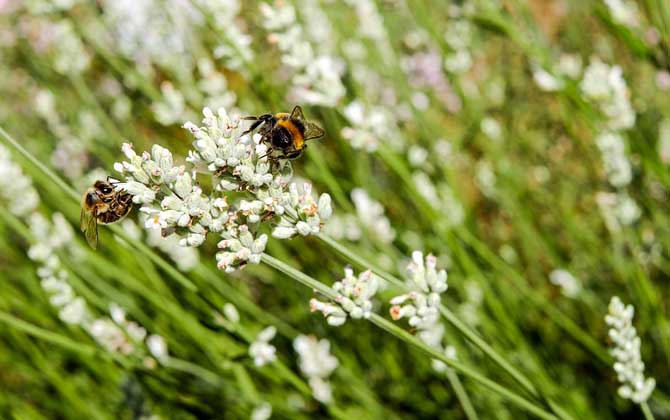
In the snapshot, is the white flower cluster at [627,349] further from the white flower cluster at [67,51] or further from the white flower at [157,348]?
the white flower cluster at [67,51]

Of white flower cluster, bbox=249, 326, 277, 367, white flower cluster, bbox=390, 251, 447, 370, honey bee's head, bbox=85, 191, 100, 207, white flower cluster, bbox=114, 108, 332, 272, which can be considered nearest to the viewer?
white flower cluster, bbox=114, 108, 332, 272

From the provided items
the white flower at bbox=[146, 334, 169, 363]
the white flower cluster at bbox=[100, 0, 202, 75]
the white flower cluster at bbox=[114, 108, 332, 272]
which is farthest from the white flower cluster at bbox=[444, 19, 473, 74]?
the white flower cluster at bbox=[114, 108, 332, 272]

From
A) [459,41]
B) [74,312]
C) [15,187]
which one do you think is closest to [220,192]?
[74,312]

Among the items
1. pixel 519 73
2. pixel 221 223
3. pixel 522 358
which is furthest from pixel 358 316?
pixel 519 73

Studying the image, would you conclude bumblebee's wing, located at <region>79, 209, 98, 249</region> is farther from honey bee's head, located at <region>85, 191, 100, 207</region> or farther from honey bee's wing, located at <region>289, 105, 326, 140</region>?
honey bee's wing, located at <region>289, 105, 326, 140</region>

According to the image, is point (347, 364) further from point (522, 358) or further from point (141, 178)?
point (141, 178)

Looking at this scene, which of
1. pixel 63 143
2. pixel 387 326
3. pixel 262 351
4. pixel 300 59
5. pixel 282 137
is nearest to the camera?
pixel 387 326

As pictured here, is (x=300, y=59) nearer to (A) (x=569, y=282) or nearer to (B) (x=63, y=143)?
(A) (x=569, y=282)
